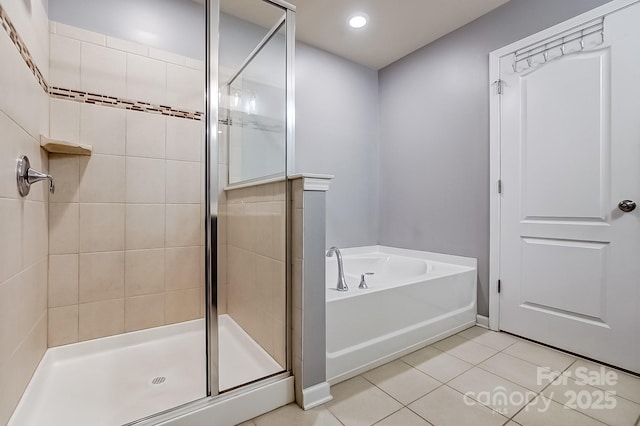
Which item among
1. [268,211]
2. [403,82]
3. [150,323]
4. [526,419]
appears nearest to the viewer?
[526,419]

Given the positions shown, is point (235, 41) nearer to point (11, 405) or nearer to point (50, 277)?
point (50, 277)

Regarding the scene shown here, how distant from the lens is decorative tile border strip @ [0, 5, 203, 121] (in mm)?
1167

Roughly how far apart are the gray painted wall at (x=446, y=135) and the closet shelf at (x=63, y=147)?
248cm

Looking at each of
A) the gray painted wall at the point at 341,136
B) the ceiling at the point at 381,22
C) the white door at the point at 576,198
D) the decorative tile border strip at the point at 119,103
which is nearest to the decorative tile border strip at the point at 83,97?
the decorative tile border strip at the point at 119,103

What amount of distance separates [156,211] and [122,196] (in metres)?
0.22

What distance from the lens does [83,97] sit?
69.6 inches

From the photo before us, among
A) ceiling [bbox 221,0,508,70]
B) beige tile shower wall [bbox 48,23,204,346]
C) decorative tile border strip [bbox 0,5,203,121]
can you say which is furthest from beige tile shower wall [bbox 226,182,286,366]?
ceiling [bbox 221,0,508,70]

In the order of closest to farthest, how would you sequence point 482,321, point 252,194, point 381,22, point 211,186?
point 211,186 → point 252,194 → point 482,321 → point 381,22

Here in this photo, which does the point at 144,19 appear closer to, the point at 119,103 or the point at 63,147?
the point at 119,103

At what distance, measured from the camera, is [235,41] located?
1.75m

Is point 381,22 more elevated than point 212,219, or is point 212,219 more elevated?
point 381,22

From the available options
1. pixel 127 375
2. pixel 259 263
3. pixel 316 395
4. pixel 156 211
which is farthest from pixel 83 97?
pixel 316 395

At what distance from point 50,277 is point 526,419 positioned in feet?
8.29

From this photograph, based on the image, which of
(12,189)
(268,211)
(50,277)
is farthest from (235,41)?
(50,277)
